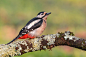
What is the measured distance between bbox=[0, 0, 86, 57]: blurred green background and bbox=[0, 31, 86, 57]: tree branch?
256cm

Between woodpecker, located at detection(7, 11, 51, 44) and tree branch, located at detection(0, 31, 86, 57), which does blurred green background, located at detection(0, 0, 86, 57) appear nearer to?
woodpecker, located at detection(7, 11, 51, 44)

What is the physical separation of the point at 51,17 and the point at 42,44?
21.8ft

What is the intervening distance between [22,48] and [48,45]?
507mm

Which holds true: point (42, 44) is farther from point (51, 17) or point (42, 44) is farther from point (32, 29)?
point (51, 17)

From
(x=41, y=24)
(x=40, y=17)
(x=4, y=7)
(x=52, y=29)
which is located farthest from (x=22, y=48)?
(x=4, y=7)

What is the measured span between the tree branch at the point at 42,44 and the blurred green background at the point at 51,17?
2557 mm

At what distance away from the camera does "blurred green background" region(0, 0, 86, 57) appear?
748 centimetres

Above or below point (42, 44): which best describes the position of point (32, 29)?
above

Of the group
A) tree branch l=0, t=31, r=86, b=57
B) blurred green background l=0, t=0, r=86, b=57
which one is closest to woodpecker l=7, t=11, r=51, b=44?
tree branch l=0, t=31, r=86, b=57

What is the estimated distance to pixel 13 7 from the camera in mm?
10602

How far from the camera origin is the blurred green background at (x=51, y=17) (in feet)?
24.5

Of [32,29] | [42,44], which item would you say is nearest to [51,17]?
[32,29]

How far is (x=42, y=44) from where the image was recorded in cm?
329

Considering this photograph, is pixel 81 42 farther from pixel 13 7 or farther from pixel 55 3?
pixel 55 3
